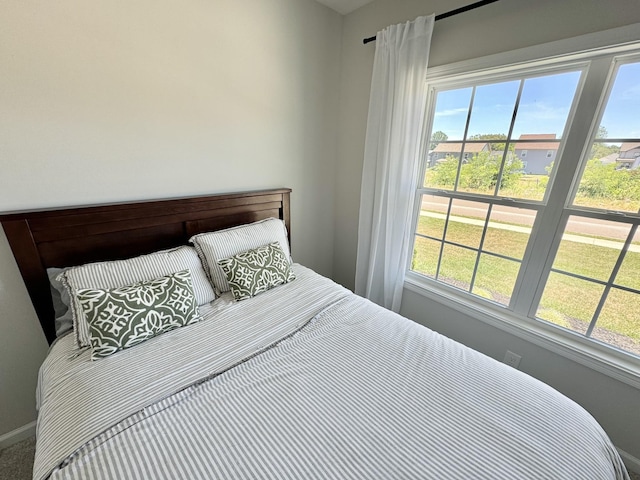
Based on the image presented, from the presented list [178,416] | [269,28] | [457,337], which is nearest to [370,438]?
[178,416]

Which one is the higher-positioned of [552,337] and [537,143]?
[537,143]

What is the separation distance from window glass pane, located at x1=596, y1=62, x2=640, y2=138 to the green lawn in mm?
555

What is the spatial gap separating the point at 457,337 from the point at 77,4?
2.78 m

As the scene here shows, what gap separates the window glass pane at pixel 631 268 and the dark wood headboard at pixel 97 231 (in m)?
2.15

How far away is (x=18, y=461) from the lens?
1.26 meters

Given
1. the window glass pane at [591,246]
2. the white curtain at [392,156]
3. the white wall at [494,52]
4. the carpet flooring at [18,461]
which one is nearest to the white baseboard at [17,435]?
the carpet flooring at [18,461]

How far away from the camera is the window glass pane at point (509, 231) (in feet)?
4.95

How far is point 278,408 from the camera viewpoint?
2.81 ft

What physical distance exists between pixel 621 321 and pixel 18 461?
3.09 metres

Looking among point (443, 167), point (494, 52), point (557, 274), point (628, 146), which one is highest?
point (494, 52)

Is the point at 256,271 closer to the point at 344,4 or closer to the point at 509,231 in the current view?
the point at 509,231

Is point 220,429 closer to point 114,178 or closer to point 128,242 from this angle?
point 128,242

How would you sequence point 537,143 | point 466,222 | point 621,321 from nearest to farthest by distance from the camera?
point 621,321
point 537,143
point 466,222

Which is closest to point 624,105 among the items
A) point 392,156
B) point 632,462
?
point 392,156
